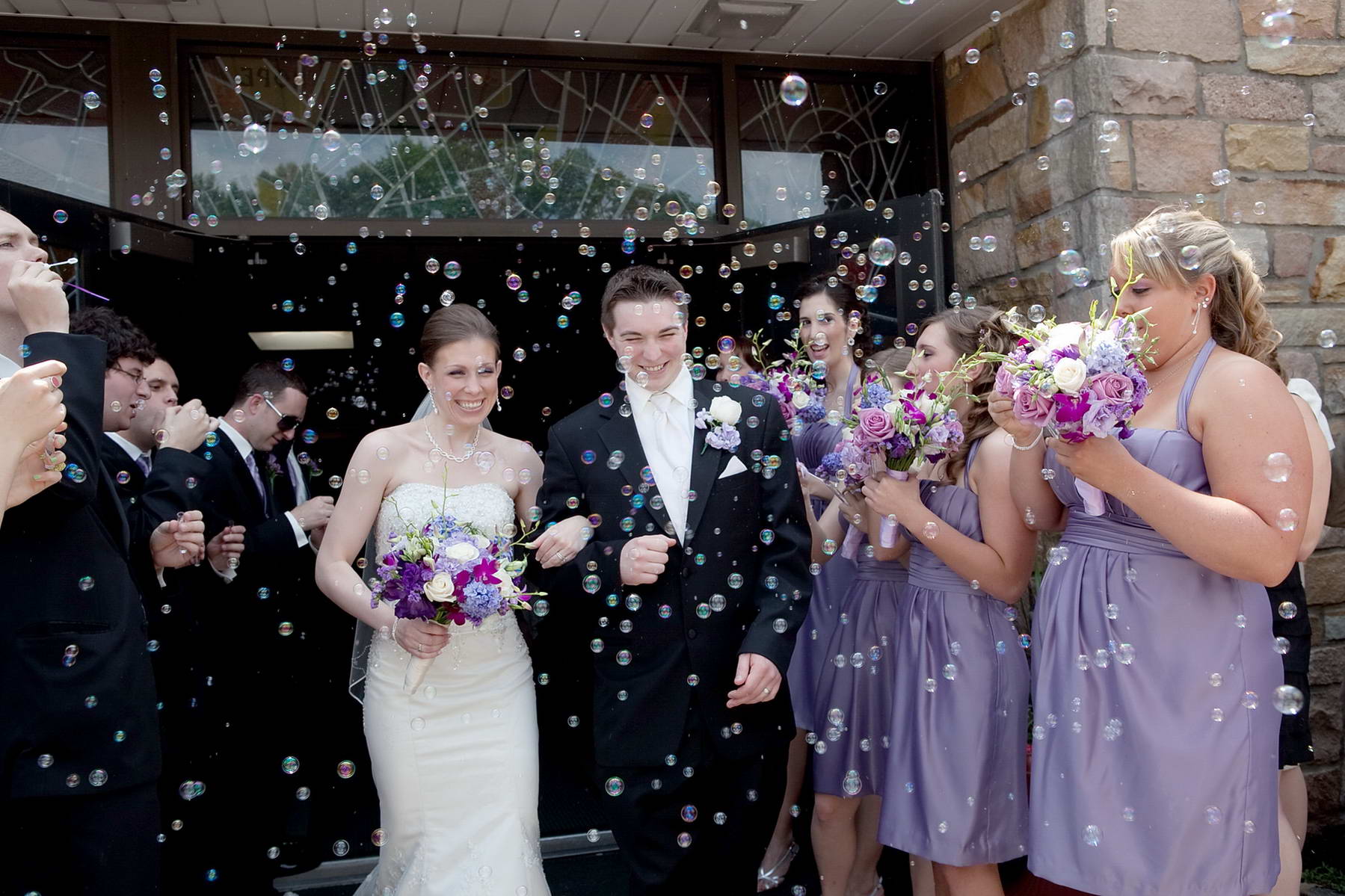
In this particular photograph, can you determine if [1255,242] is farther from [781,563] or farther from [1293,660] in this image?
[781,563]

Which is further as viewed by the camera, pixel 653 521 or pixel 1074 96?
pixel 1074 96

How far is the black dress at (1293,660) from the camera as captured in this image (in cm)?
338

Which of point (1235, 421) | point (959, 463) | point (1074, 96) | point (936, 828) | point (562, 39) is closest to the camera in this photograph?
point (1235, 421)

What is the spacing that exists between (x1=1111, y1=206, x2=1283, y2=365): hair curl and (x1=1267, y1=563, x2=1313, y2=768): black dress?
0.99m

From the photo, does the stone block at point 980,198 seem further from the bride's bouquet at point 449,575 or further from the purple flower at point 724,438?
the bride's bouquet at point 449,575

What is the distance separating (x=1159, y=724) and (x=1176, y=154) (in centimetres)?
317

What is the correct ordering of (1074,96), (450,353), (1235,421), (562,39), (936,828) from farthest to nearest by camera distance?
(562,39)
(1074,96)
(450,353)
(936,828)
(1235,421)

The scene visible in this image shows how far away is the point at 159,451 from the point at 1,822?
1.45m

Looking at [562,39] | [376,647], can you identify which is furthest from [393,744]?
[562,39]

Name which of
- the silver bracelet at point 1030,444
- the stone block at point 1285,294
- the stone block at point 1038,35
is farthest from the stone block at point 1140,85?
the silver bracelet at point 1030,444

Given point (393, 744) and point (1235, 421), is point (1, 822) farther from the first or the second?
point (1235, 421)

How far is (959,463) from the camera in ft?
10.9

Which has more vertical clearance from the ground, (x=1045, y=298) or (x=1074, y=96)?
(x=1074, y=96)

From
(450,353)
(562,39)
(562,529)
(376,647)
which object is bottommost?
(376,647)
